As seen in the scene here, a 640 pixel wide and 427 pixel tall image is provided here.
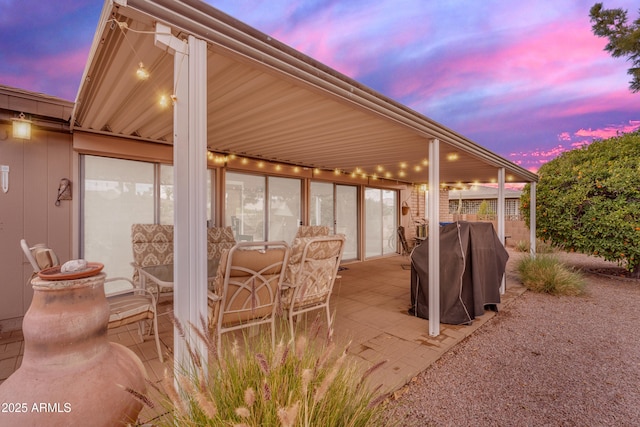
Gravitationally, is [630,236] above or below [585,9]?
below

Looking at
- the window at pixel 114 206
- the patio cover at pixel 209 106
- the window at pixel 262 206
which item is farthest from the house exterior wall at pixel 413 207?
the window at pixel 114 206

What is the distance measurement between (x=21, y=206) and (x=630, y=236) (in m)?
9.51

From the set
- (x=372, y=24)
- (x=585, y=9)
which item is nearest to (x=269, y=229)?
(x=585, y=9)

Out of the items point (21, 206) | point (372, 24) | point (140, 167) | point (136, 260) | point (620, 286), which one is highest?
point (372, 24)

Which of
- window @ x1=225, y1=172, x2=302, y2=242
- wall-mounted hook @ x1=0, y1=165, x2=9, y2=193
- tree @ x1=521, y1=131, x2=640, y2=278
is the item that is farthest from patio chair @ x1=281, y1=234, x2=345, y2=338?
tree @ x1=521, y1=131, x2=640, y2=278

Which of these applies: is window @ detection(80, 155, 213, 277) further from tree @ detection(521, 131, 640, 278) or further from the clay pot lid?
tree @ detection(521, 131, 640, 278)

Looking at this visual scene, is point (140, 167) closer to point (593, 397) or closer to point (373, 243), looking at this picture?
point (593, 397)

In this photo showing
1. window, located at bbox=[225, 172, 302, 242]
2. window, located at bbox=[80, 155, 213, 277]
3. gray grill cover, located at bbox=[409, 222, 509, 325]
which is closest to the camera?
gray grill cover, located at bbox=[409, 222, 509, 325]

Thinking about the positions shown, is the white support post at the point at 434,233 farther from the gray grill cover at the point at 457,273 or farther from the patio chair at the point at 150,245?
the patio chair at the point at 150,245

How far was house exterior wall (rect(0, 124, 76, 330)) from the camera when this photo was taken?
10.8 feet

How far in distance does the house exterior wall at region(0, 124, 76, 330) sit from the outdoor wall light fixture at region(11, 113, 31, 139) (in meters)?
0.27

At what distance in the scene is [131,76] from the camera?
2215mm

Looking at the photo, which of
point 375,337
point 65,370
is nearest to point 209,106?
point 65,370

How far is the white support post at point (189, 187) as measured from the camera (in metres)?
1.39
